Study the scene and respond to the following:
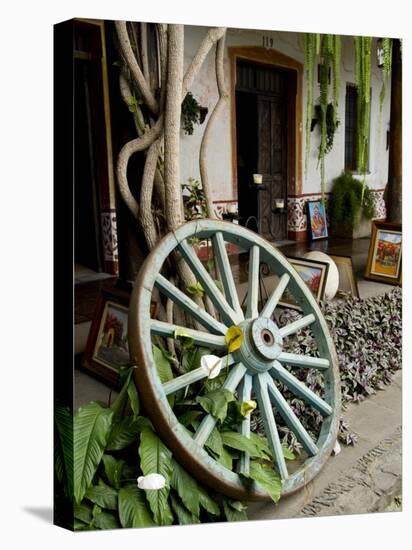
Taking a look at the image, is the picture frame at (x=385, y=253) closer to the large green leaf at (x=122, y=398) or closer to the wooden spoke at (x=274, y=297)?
the wooden spoke at (x=274, y=297)

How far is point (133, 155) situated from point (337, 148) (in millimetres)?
946

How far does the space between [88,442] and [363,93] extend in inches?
70.9

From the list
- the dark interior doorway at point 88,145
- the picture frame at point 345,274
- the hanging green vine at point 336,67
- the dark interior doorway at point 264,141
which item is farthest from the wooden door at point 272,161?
the dark interior doorway at point 88,145

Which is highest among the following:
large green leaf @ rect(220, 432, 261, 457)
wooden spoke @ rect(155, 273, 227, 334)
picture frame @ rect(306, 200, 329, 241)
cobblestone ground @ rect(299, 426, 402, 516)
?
picture frame @ rect(306, 200, 329, 241)

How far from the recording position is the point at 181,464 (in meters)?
2.72

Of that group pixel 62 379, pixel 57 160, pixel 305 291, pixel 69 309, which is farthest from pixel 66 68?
pixel 305 291

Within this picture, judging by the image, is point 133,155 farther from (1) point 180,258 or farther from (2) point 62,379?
(2) point 62,379

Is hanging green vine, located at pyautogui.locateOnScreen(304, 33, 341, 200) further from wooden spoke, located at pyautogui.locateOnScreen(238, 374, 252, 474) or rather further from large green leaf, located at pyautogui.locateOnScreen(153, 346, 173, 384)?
large green leaf, located at pyautogui.locateOnScreen(153, 346, 173, 384)

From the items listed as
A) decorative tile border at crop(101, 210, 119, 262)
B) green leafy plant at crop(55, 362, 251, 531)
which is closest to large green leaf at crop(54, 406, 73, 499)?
green leafy plant at crop(55, 362, 251, 531)

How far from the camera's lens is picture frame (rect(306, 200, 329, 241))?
10.8ft

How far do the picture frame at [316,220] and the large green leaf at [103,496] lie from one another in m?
1.29

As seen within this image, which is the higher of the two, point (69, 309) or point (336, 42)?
point (336, 42)

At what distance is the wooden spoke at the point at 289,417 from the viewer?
3002 mm

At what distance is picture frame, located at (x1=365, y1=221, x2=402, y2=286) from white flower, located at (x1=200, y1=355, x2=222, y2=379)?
3.27ft
